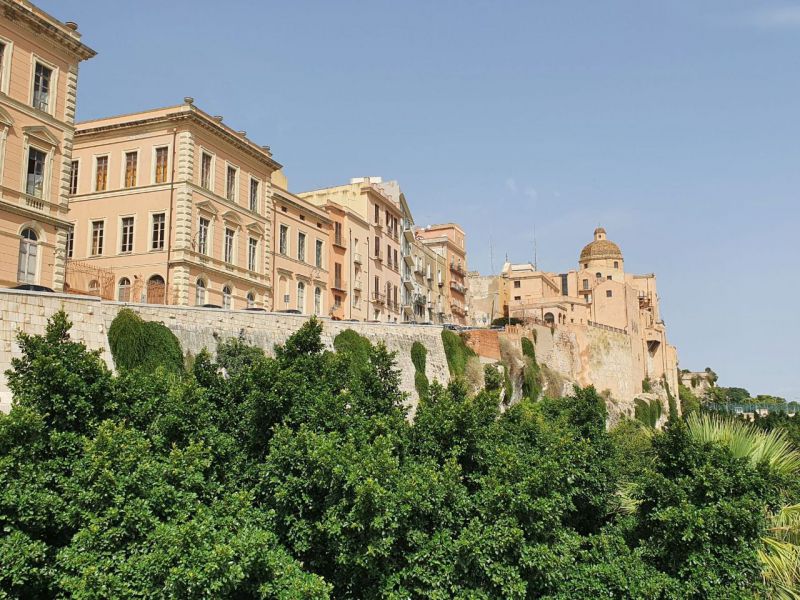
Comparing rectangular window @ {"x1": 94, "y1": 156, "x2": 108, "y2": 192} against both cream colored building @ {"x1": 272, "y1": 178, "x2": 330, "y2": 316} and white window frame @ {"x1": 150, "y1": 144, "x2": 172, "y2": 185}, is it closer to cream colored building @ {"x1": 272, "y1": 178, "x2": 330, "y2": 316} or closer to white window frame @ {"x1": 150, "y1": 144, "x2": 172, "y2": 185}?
white window frame @ {"x1": 150, "y1": 144, "x2": 172, "y2": 185}

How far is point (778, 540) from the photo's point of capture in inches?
569

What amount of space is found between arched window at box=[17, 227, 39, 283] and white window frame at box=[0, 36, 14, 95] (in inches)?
197

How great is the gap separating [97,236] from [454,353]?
2038 cm

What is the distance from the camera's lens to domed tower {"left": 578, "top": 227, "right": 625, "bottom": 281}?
9981cm

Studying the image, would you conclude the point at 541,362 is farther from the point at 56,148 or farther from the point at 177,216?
the point at 56,148

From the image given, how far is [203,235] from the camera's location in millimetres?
37156

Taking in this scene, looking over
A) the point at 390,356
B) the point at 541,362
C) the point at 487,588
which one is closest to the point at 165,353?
the point at 390,356

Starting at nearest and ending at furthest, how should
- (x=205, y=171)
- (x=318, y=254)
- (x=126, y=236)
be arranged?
1. (x=126, y=236)
2. (x=205, y=171)
3. (x=318, y=254)

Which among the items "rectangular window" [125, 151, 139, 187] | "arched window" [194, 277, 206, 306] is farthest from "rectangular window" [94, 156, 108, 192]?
"arched window" [194, 277, 206, 306]

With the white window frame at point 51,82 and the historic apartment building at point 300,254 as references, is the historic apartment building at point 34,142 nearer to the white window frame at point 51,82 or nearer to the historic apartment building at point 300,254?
the white window frame at point 51,82

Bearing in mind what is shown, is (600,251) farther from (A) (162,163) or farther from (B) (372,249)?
(A) (162,163)

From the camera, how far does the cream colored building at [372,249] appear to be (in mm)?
53500

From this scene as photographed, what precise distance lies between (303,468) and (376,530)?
1.91m

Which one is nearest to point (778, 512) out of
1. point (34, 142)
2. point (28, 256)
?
point (28, 256)
